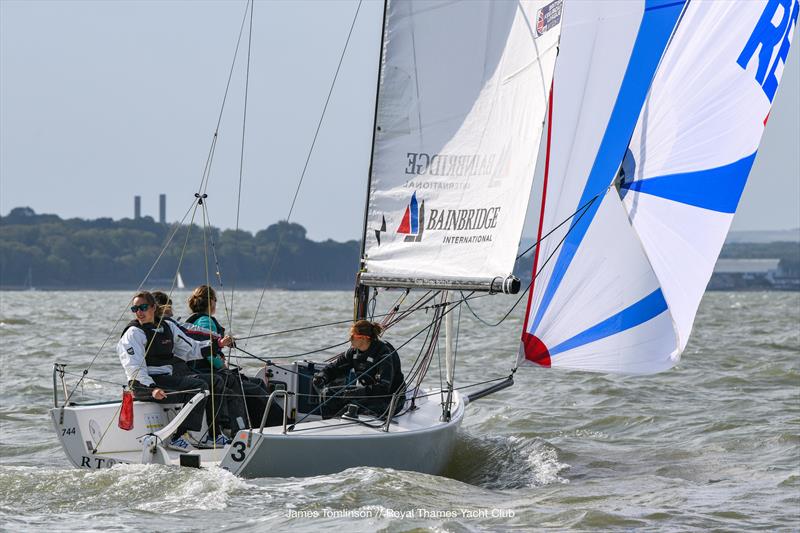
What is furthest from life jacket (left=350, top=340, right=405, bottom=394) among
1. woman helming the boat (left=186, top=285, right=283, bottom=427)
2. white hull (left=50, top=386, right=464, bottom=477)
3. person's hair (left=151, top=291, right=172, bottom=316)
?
person's hair (left=151, top=291, right=172, bottom=316)

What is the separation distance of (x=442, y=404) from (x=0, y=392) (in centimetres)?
563

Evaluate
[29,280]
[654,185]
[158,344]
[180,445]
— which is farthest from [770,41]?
[29,280]

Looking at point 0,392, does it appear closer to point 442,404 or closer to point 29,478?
point 29,478

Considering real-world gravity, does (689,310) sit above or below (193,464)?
above

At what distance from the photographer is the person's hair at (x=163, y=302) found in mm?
6767

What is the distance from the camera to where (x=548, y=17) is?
6598mm

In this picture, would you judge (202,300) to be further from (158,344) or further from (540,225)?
(540,225)

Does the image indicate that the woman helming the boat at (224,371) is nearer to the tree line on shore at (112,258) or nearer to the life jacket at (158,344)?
the life jacket at (158,344)

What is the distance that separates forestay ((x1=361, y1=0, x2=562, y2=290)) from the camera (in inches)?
262

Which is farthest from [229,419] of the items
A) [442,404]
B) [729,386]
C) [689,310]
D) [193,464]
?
[729,386]

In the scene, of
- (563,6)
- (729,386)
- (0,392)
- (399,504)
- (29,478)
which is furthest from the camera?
(729,386)

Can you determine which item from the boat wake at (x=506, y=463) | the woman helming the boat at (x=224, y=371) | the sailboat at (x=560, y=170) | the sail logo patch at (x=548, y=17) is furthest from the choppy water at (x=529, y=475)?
the sail logo patch at (x=548, y=17)

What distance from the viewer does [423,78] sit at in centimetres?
675

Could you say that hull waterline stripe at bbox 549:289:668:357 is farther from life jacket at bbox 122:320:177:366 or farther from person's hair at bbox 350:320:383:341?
life jacket at bbox 122:320:177:366
